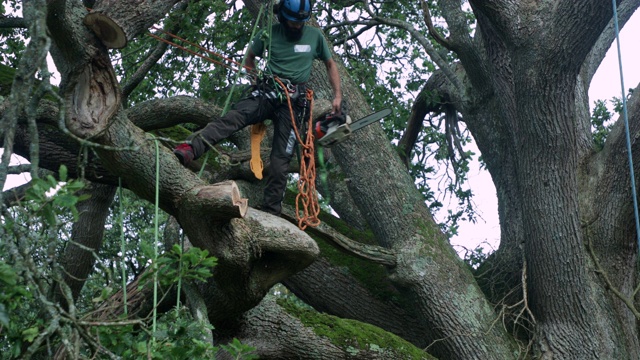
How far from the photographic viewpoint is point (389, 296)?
24.7 feet

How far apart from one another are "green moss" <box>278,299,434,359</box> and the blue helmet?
1936mm

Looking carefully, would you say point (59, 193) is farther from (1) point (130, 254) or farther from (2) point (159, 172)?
(1) point (130, 254)

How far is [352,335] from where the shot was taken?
6.50 metres

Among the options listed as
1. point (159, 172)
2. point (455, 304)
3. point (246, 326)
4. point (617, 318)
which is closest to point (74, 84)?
point (159, 172)

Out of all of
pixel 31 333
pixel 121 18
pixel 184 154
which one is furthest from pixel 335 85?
pixel 31 333

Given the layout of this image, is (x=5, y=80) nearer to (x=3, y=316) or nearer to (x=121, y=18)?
(x=121, y=18)

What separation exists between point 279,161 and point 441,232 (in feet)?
5.75

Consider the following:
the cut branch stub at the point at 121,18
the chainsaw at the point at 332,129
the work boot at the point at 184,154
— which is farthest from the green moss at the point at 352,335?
the cut branch stub at the point at 121,18

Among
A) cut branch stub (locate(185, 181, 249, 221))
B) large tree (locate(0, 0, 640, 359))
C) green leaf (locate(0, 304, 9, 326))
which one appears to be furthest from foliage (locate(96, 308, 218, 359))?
large tree (locate(0, 0, 640, 359))

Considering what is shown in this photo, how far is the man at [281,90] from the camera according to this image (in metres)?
6.09

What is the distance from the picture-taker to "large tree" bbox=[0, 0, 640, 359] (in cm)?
554

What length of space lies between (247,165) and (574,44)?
2.42 meters

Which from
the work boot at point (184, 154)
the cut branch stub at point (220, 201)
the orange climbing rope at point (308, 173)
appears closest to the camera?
the cut branch stub at point (220, 201)

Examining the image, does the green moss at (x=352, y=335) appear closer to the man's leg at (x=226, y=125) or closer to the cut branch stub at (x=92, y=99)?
the man's leg at (x=226, y=125)
